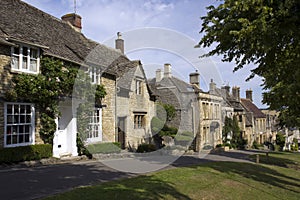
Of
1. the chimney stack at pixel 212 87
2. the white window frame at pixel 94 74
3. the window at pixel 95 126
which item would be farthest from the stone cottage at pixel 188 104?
the window at pixel 95 126

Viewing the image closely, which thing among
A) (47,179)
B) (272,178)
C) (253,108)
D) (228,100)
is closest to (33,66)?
(47,179)

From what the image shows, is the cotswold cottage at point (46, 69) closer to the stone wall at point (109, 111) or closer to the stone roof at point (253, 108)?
the stone wall at point (109, 111)

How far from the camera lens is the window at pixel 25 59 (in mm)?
12820

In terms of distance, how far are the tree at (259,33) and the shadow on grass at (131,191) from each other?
14.6 ft

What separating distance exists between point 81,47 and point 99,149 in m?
7.26

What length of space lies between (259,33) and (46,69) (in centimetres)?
1095

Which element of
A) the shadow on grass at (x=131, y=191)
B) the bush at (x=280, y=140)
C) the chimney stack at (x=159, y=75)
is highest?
the chimney stack at (x=159, y=75)

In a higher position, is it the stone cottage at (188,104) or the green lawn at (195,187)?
the stone cottage at (188,104)

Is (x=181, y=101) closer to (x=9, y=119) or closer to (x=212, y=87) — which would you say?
(x=212, y=87)

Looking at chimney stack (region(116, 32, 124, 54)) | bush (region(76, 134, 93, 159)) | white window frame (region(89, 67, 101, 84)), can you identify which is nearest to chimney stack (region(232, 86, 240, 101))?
chimney stack (region(116, 32, 124, 54))

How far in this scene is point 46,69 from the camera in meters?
14.1

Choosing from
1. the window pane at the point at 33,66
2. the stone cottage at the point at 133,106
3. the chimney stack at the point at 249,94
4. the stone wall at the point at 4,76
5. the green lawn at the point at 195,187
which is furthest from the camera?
the chimney stack at the point at 249,94

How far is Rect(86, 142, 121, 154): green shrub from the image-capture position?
16266 mm

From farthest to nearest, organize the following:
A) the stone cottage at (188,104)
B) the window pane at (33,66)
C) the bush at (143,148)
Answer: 1. the stone cottage at (188,104)
2. the bush at (143,148)
3. the window pane at (33,66)
